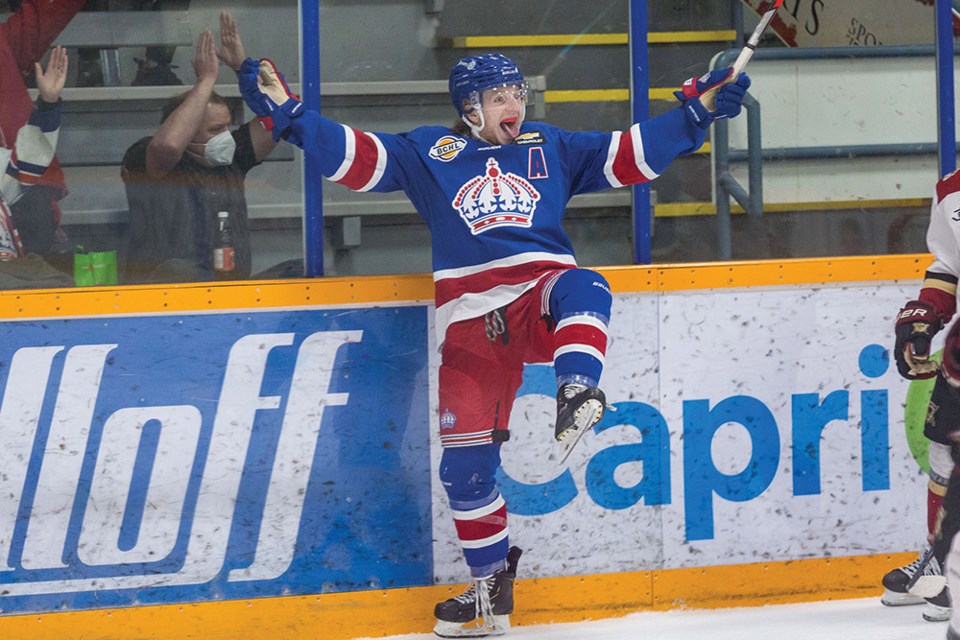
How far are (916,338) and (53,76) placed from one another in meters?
2.03

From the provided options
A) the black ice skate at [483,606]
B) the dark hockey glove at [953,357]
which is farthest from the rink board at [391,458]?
the dark hockey glove at [953,357]

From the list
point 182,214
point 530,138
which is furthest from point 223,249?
point 530,138

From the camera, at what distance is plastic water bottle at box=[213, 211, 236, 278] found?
9.41 ft

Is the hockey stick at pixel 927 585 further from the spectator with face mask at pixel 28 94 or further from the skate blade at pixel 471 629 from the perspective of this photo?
the spectator with face mask at pixel 28 94

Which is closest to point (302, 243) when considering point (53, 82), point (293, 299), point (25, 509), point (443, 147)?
point (293, 299)

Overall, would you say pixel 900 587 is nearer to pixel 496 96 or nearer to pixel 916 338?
pixel 916 338

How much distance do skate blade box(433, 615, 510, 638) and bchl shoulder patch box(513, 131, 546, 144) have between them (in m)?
1.09

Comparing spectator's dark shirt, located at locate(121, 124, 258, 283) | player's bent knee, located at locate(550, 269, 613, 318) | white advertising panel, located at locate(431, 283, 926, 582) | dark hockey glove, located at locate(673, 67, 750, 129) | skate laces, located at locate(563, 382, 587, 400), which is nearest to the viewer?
skate laces, located at locate(563, 382, 587, 400)

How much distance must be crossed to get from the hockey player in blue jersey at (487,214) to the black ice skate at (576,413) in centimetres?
27

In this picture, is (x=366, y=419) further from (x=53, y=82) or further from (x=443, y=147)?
(x=53, y=82)

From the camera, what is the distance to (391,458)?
288 cm

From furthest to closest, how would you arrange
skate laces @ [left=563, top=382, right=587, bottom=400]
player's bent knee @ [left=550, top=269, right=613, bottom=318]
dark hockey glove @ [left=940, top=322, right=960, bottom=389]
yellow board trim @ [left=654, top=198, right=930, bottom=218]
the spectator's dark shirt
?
yellow board trim @ [left=654, top=198, right=930, bottom=218] → the spectator's dark shirt → player's bent knee @ [left=550, top=269, right=613, bottom=318] → skate laces @ [left=563, top=382, right=587, bottom=400] → dark hockey glove @ [left=940, top=322, right=960, bottom=389]

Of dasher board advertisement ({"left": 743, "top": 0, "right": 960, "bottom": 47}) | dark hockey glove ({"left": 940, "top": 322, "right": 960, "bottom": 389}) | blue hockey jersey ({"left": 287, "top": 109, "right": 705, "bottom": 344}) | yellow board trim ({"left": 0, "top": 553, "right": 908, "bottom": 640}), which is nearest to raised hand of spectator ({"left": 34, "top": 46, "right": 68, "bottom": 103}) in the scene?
blue hockey jersey ({"left": 287, "top": 109, "right": 705, "bottom": 344})

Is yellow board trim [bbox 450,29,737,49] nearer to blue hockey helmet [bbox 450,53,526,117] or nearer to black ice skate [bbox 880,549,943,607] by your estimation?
blue hockey helmet [bbox 450,53,526,117]
